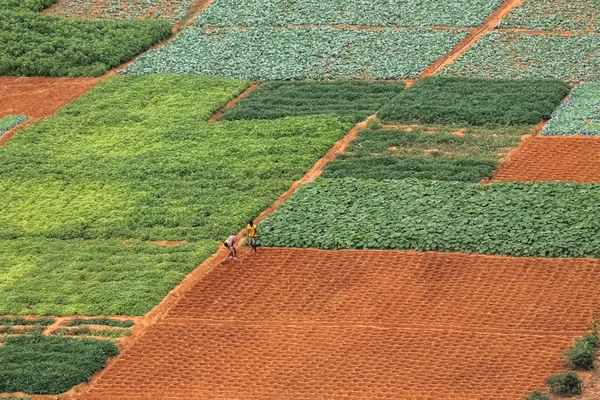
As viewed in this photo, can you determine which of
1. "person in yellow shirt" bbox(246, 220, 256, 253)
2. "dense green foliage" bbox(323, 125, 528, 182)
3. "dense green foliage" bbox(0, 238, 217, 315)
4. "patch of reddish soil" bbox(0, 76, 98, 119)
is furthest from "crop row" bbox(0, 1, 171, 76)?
"person in yellow shirt" bbox(246, 220, 256, 253)

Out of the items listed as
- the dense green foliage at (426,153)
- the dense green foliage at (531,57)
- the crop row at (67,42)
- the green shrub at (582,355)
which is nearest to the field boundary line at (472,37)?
the dense green foliage at (531,57)

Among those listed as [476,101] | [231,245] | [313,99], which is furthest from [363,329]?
[313,99]

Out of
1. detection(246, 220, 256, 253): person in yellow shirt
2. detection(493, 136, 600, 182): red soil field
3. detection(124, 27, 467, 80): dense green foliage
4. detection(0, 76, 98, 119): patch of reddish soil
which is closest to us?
detection(246, 220, 256, 253): person in yellow shirt

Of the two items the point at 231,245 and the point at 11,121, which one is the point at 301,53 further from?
the point at 231,245

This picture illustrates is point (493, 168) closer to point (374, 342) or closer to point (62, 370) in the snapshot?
point (374, 342)

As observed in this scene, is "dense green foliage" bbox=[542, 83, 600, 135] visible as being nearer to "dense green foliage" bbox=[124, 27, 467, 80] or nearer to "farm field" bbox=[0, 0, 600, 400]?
"farm field" bbox=[0, 0, 600, 400]

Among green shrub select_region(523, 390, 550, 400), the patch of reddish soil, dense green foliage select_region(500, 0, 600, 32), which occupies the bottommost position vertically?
the patch of reddish soil

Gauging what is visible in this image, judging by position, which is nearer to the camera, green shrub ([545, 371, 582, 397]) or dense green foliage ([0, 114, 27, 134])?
green shrub ([545, 371, 582, 397])
